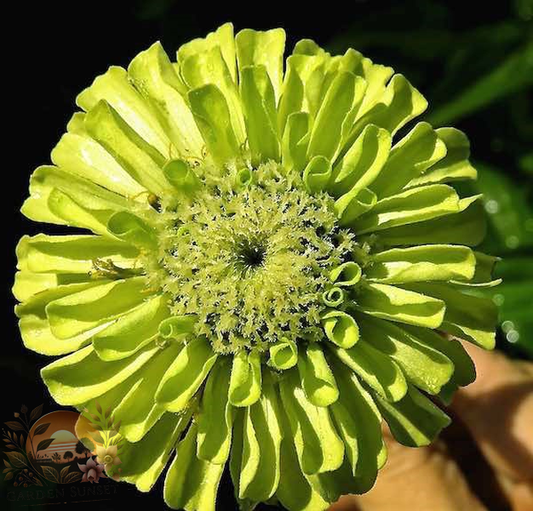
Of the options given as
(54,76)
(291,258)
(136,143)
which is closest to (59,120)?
(54,76)

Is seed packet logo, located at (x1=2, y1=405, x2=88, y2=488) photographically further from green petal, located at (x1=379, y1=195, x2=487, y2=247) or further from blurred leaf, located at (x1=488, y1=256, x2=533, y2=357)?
blurred leaf, located at (x1=488, y1=256, x2=533, y2=357)

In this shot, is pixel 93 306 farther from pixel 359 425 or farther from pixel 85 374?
pixel 359 425

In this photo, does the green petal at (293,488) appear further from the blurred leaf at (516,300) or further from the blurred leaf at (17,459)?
the blurred leaf at (516,300)

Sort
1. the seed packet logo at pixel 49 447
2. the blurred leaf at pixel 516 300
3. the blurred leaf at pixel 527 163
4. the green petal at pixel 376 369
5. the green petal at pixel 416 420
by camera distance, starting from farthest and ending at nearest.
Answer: the blurred leaf at pixel 527 163, the blurred leaf at pixel 516 300, the seed packet logo at pixel 49 447, the green petal at pixel 416 420, the green petal at pixel 376 369

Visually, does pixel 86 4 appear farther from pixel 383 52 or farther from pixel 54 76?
pixel 383 52

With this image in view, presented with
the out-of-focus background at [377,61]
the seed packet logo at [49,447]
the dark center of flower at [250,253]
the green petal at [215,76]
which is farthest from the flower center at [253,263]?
the out-of-focus background at [377,61]

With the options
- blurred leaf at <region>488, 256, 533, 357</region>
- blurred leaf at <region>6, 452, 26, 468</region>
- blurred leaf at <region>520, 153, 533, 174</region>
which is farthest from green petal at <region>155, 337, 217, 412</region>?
blurred leaf at <region>520, 153, 533, 174</region>
